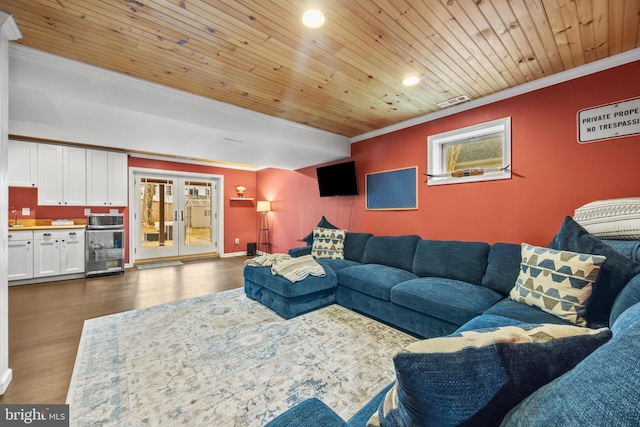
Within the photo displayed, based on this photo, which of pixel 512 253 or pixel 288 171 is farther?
pixel 288 171

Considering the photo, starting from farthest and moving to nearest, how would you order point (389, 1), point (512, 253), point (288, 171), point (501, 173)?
point (288, 171), point (501, 173), point (512, 253), point (389, 1)

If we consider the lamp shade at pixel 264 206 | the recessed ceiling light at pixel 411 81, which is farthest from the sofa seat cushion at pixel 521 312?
the lamp shade at pixel 264 206

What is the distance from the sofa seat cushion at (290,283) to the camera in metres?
2.81

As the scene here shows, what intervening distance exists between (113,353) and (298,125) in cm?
331

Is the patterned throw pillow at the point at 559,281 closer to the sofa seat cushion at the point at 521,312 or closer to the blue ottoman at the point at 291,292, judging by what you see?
the sofa seat cushion at the point at 521,312

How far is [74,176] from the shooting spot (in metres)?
4.67

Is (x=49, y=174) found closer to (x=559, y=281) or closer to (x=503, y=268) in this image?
(x=503, y=268)

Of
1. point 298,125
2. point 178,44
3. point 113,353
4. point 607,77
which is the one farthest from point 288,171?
point 607,77

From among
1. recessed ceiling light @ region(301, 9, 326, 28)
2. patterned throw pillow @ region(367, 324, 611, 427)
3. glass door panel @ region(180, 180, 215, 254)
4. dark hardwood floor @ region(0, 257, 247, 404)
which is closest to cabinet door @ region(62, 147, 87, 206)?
dark hardwood floor @ region(0, 257, 247, 404)

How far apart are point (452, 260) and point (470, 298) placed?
66 centimetres

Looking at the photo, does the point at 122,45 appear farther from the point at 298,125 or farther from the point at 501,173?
Result: the point at 501,173

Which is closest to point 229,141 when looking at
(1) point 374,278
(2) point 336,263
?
(2) point 336,263

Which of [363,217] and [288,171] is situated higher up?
[288,171]

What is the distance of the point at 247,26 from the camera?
1.79 meters
